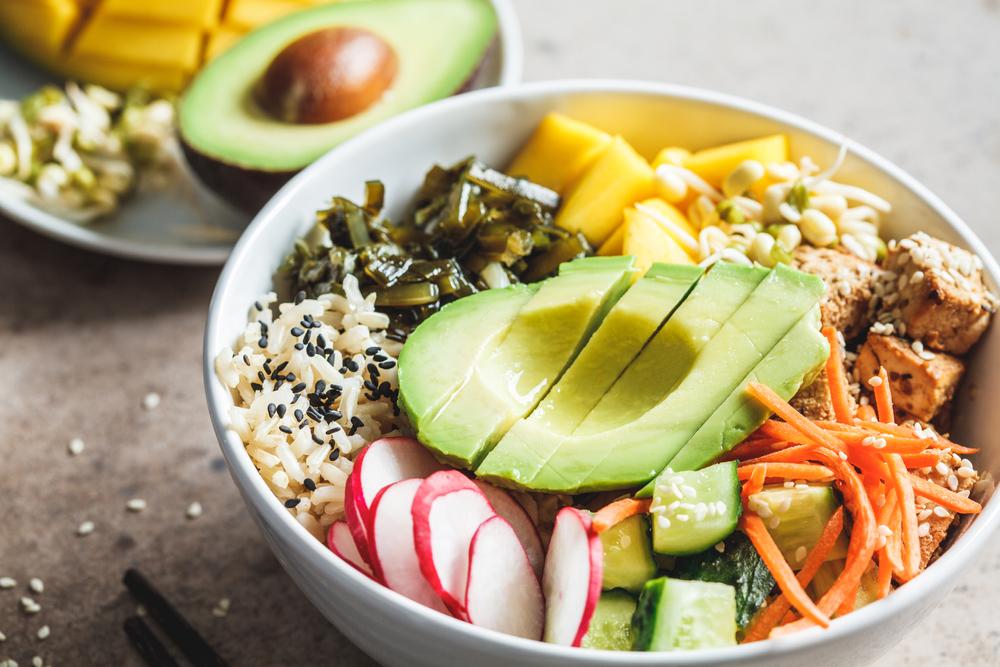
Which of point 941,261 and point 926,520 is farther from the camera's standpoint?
point 941,261

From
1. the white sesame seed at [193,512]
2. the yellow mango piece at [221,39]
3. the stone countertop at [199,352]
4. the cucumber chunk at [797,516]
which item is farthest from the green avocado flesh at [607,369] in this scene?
the yellow mango piece at [221,39]

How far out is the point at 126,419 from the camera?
7.70ft

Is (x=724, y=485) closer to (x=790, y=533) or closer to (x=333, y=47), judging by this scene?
(x=790, y=533)

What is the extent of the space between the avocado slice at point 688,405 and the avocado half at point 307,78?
1.20 meters

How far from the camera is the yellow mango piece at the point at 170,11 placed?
2963mm

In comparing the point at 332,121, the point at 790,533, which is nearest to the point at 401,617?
the point at 790,533

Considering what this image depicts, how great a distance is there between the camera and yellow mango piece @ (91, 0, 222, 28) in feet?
9.72

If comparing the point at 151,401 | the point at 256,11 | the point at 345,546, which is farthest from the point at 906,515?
the point at 256,11

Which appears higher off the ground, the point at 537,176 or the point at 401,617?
the point at 537,176

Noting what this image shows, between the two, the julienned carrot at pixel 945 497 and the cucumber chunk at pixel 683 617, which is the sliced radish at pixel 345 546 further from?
the julienned carrot at pixel 945 497

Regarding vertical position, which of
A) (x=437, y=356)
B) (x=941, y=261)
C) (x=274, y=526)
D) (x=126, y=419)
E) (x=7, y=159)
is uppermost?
(x=941, y=261)

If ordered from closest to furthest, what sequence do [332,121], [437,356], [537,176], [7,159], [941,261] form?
[437,356] < [941,261] < [537,176] < [332,121] < [7,159]

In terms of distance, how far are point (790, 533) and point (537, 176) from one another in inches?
39.3

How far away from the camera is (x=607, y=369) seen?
1763mm
